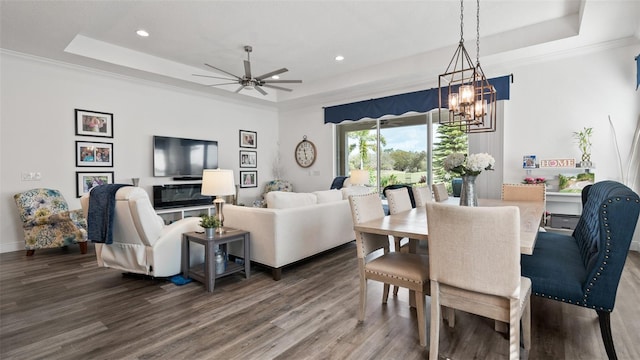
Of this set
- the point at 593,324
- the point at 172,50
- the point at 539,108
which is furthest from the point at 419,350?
the point at 172,50

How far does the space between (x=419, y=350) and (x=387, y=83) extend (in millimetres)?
4658

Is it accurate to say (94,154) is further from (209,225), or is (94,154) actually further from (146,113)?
(209,225)

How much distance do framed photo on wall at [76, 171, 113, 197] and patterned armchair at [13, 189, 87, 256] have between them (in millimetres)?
445

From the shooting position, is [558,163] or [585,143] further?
[558,163]

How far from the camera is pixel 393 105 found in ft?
19.2

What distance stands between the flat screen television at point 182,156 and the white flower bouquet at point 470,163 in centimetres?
500

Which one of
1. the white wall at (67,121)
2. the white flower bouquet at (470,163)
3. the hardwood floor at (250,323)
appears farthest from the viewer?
the white wall at (67,121)

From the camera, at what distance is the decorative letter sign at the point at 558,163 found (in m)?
4.20

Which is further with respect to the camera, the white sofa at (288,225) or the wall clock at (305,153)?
the wall clock at (305,153)

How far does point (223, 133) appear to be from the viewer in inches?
261

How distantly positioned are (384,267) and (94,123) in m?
5.14

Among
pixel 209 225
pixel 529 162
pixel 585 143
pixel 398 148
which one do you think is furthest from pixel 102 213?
pixel 585 143

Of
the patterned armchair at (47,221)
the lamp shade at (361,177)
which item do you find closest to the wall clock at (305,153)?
the lamp shade at (361,177)

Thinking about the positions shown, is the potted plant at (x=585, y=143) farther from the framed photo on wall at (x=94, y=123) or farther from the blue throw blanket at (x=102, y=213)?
the framed photo on wall at (x=94, y=123)
